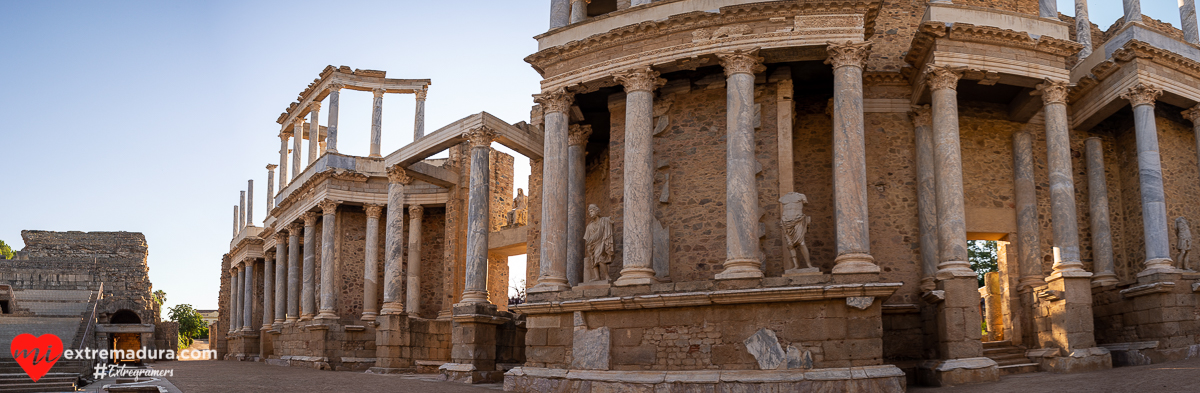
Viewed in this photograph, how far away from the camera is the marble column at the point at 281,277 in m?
31.3

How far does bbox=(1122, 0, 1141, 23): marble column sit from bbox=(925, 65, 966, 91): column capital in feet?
16.5

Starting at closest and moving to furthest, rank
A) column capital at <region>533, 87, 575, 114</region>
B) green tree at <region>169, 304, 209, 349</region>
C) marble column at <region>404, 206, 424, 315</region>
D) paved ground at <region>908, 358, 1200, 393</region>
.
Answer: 1. paved ground at <region>908, 358, 1200, 393</region>
2. column capital at <region>533, 87, 575, 114</region>
3. marble column at <region>404, 206, 424, 315</region>
4. green tree at <region>169, 304, 209, 349</region>

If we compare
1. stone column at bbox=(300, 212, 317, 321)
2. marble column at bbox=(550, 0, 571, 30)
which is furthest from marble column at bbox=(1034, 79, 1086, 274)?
stone column at bbox=(300, 212, 317, 321)

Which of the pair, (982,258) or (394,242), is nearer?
(394,242)

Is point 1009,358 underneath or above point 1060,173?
underneath

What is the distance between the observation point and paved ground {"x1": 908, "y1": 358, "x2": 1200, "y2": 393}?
11.0 meters

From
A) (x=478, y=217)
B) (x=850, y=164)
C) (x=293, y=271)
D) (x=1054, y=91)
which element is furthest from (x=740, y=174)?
(x=293, y=271)

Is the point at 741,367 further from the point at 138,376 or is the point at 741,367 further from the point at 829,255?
the point at 138,376

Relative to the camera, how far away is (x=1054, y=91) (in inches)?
627

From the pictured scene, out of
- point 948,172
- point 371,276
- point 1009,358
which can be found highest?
point 948,172

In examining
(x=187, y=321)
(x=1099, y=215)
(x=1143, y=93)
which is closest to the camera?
(x=1143, y=93)

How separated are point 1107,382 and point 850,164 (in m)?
4.70

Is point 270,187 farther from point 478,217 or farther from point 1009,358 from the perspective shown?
point 1009,358

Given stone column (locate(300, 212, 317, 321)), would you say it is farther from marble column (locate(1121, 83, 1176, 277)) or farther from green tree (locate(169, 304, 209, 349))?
green tree (locate(169, 304, 209, 349))
